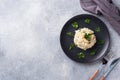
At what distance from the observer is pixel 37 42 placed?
224cm

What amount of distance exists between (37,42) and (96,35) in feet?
1.10

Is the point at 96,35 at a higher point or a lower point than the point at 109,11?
lower

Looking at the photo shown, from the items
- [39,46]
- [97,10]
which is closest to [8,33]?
[39,46]

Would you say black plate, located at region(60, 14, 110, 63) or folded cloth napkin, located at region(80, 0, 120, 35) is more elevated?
folded cloth napkin, located at region(80, 0, 120, 35)

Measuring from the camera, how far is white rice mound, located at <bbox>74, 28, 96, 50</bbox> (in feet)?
7.10

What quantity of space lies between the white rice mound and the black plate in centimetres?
3

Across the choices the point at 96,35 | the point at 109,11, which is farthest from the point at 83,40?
the point at 109,11

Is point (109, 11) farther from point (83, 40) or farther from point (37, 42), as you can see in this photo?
point (37, 42)

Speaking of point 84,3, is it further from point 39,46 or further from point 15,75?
point 15,75

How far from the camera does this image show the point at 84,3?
2.23 metres

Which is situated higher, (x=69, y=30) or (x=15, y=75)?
(x=69, y=30)

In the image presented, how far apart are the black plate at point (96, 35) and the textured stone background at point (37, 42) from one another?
0.04 meters

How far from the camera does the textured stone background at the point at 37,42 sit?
2209 mm

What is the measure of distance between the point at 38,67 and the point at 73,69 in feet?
0.65
